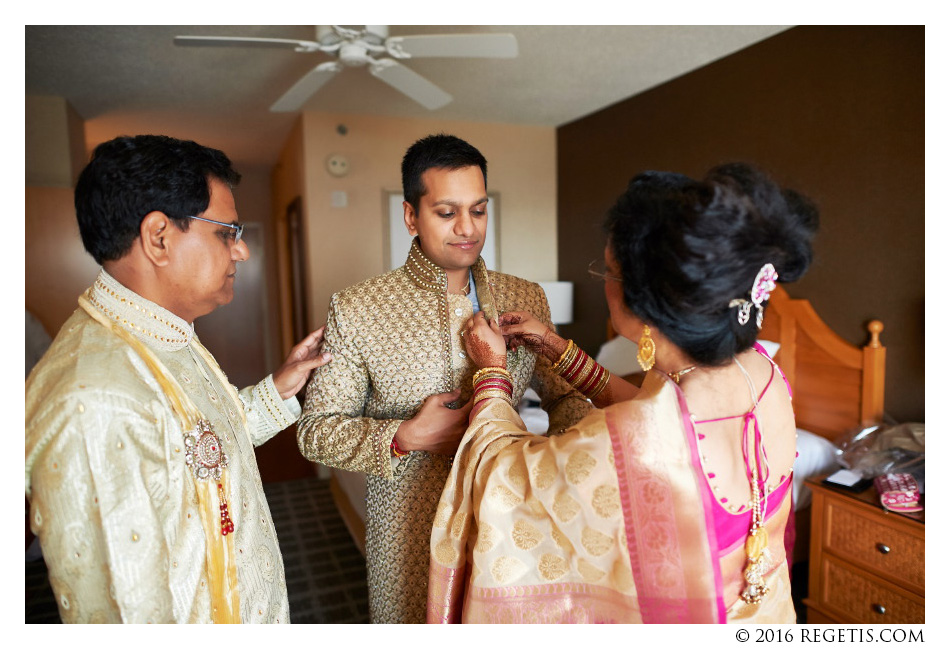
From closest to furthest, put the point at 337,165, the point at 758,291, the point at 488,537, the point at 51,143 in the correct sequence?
the point at 758,291 < the point at 488,537 < the point at 51,143 < the point at 337,165

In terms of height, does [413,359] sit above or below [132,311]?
below

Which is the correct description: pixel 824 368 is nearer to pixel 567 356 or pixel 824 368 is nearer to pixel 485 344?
pixel 567 356

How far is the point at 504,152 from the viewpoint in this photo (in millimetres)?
4113

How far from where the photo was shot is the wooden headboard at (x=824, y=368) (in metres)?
2.46

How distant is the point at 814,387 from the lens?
2.74 m

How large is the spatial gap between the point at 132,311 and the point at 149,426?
215 mm

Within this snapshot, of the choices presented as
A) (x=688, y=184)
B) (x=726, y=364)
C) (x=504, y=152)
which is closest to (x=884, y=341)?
(x=726, y=364)

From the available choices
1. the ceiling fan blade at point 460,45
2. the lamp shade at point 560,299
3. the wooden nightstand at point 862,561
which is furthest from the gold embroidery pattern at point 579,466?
the lamp shade at point 560,299

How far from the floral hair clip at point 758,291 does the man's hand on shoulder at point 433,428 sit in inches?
22.0

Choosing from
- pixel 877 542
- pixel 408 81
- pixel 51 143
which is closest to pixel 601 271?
pixel 877 542

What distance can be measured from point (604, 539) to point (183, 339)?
84cm

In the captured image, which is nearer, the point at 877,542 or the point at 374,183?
the point at 877,542
